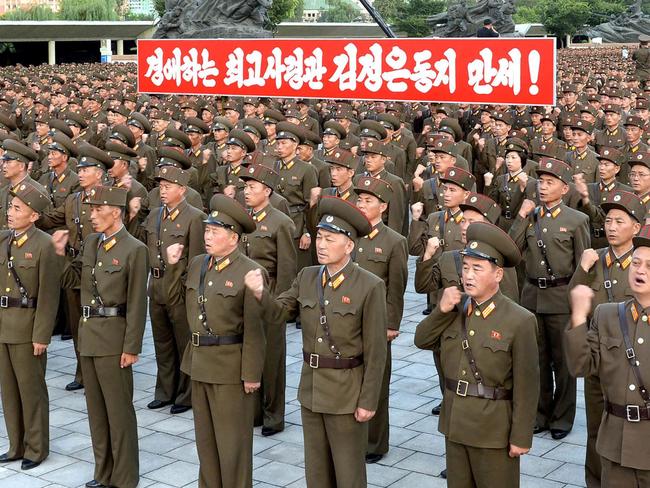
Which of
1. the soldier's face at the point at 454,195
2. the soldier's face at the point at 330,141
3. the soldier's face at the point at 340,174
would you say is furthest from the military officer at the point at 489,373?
the soldier's face at the point at 330,141

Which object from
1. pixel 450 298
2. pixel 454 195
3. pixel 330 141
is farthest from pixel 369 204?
pixel 330 141

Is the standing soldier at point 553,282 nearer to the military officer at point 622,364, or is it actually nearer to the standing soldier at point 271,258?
the standing soldier at point 271,258

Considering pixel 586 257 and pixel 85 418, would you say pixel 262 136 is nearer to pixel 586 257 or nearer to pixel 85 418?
pixel 85 418

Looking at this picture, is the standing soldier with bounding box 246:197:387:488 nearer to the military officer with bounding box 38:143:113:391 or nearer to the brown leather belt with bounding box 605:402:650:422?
the brown leather belt with bounding box 605:402:650:422

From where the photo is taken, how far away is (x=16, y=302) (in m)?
6.79

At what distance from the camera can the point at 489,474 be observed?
5.04m

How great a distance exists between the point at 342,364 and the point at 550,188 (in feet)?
8.67

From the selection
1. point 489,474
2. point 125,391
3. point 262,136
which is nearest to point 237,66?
point 262,136

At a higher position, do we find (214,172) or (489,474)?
(214,172)

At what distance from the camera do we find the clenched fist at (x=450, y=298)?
192 inches

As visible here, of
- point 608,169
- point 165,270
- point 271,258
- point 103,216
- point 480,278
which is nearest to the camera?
point 480,278

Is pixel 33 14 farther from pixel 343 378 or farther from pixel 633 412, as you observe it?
pixel 633 412

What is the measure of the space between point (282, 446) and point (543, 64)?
12.5ft

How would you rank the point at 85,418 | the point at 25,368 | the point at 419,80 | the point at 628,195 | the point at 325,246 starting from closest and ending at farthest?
1. the point at 325,246
2. the point at 628,195
3. the point at 25,368
4. the point at 85,418
5. the point at 419,80
